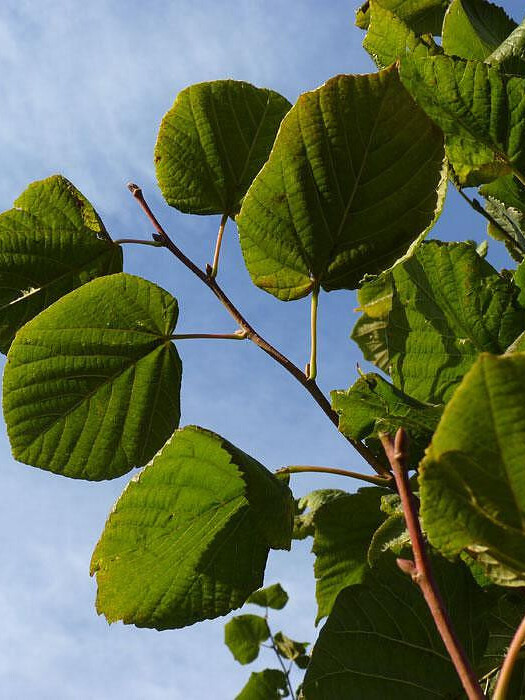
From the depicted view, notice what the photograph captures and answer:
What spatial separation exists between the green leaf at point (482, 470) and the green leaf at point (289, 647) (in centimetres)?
287

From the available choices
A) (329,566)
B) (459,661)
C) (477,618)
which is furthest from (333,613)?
(459,661)

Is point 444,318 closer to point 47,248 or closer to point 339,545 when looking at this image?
point 339,545

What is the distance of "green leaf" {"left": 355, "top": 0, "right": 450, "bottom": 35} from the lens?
4.92 ft

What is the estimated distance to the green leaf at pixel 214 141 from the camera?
122cm

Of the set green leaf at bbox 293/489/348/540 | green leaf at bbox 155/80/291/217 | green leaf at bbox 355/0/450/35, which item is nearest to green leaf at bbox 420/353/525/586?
green leaf at bbox 155/80/291/217

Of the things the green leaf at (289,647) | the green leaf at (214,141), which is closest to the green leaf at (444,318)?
the green leaf at (214,141)

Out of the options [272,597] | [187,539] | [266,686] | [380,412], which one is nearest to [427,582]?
[380,412]

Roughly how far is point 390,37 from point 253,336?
466 mm

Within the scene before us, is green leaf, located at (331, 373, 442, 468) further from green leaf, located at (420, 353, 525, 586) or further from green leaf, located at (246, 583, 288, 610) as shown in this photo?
green leaf, located at (246, 583, 288, 610)

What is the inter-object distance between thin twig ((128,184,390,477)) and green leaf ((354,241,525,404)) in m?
0.10

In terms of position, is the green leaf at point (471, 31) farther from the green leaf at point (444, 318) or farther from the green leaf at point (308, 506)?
the green leaf at point (308, 506)

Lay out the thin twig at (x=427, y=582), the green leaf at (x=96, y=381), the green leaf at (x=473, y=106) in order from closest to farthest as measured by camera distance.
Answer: the thin twig at (x=427, y=582) < the green leaf at (x=473, y=106) < the green leaf at (x=96, y=381)

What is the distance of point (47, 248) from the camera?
132cm

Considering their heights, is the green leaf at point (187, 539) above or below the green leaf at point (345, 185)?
below
